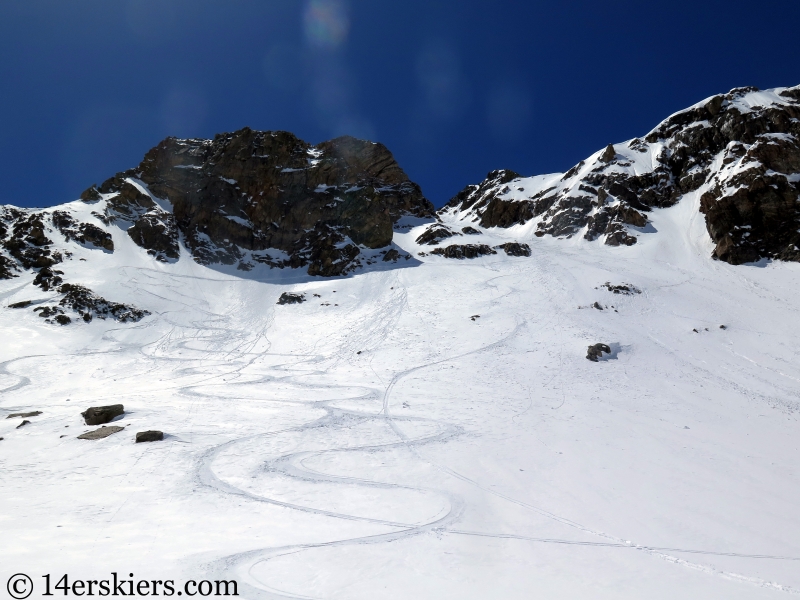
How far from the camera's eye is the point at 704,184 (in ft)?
208

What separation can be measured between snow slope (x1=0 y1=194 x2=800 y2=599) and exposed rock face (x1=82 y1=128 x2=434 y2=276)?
93.1 ft

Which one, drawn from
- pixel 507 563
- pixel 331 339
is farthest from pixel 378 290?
pixel 507 563

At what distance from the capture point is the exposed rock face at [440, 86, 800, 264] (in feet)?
161

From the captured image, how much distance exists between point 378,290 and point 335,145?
159 feet

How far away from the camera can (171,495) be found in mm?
10242

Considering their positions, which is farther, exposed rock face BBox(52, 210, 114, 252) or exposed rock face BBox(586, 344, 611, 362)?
exposed rock face BBox(52, 210, 114, 252)

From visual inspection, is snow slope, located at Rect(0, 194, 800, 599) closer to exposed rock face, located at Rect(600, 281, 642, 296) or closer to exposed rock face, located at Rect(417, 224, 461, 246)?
exposed rock face, located at Rect(600, 281, 642, 296)

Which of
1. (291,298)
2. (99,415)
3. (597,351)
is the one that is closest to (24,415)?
(99,415)

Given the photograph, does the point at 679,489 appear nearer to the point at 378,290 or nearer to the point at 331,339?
the point at 331,339

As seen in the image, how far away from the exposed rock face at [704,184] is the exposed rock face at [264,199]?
85.4 feet

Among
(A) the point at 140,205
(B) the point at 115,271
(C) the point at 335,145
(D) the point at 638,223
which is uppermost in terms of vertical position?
(C) the point at 335,145

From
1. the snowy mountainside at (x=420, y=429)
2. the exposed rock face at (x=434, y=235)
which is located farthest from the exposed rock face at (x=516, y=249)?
the exposed rock face at (x=434, y=235)

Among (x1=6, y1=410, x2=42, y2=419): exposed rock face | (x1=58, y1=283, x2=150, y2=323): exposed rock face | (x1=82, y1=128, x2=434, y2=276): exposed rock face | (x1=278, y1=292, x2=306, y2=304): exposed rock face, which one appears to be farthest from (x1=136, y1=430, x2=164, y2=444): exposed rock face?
(x1=82, y1=128, x2=434, y2=276): exposed rock face

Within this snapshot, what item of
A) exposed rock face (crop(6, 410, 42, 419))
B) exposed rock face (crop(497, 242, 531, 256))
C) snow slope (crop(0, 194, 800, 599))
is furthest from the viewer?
exposed rock face (crop(497, 242, 531, 256))
